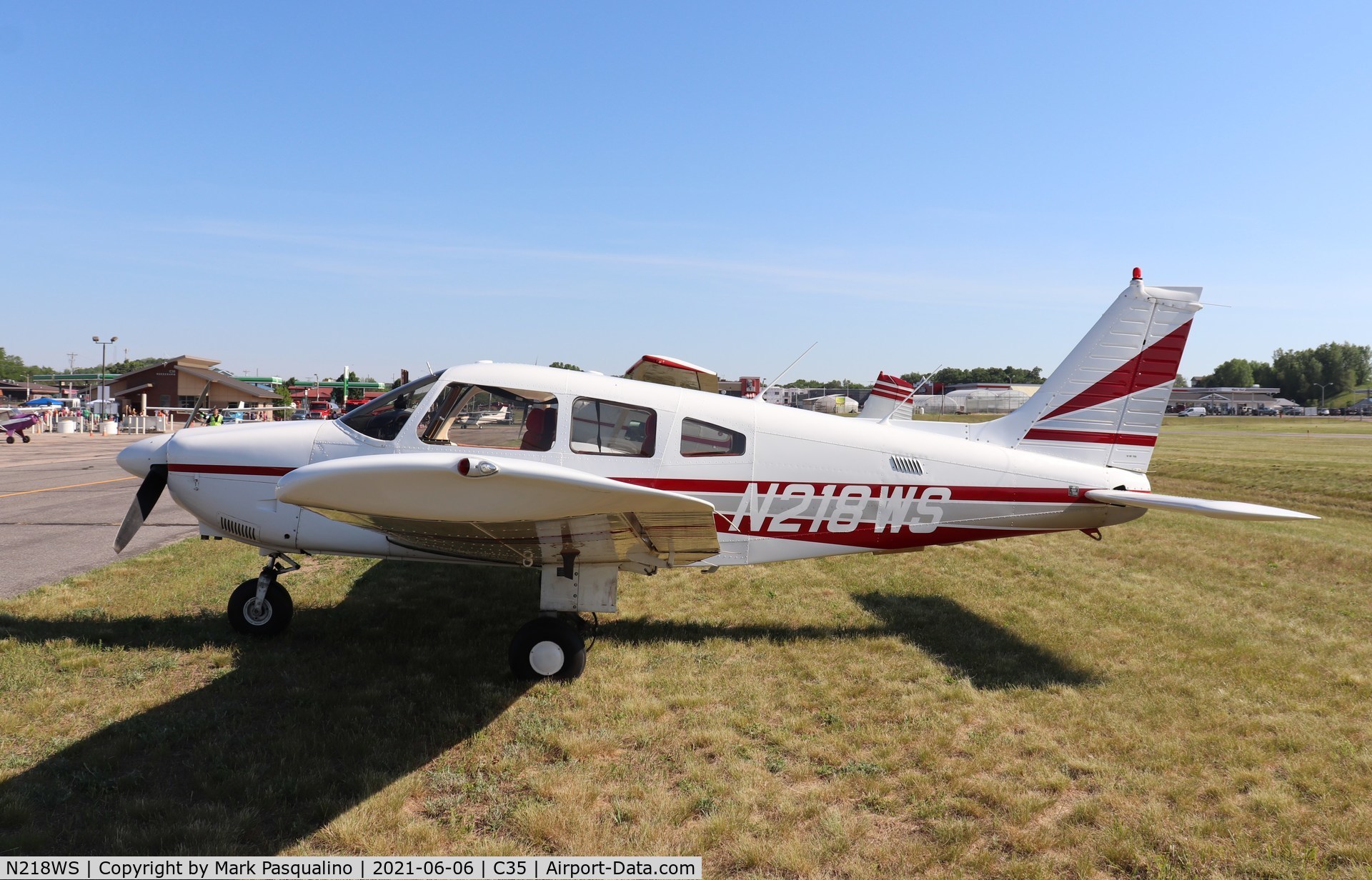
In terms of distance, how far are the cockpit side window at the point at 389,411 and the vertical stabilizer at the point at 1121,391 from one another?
5145 mm

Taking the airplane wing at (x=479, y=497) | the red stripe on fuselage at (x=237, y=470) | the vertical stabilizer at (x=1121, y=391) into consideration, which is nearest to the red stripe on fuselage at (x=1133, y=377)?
the vertical stabilizer at (x=1121, y=391)

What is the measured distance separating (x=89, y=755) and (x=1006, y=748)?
5059 millimetres

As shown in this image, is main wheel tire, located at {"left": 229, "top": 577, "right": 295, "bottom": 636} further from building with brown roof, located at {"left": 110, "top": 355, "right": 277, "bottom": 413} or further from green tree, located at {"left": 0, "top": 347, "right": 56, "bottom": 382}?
green tree, located at {"left": 0, "top": 347, "right": 56, "bottom": 382}

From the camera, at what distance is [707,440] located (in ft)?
18.6

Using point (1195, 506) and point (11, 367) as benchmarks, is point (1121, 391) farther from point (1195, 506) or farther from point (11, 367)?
point (11, 367)

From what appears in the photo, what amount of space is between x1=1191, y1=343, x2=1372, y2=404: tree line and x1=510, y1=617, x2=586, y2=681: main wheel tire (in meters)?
170

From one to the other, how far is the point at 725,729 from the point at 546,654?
1.40m

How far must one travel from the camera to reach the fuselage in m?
5.50

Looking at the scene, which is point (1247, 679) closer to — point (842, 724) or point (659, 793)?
point (842, 724)

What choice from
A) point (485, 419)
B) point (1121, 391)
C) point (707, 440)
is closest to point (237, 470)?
point (485, 419)


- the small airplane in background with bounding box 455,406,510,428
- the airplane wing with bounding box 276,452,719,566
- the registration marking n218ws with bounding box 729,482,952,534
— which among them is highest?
the small airplane in background with bounding box 455,406,510,428

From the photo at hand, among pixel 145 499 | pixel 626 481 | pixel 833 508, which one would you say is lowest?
pixel 145 499

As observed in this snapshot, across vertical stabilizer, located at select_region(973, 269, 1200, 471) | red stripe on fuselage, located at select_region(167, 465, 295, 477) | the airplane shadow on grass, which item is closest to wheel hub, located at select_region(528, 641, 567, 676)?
the airplane shadow on grass

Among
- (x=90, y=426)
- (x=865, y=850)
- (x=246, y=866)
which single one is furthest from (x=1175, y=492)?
(x=90, y=426)
